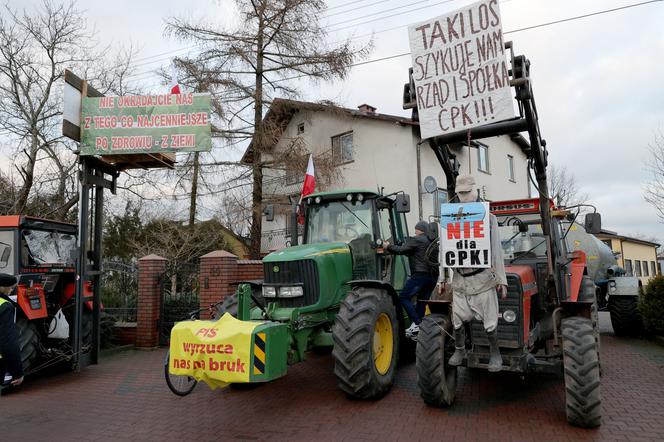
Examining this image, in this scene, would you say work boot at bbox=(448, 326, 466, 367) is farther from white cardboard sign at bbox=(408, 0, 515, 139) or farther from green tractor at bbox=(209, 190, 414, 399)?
white cardboard sign at bbox=(408, 0, 515, 139)

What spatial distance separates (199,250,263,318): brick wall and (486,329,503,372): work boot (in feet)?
18.6

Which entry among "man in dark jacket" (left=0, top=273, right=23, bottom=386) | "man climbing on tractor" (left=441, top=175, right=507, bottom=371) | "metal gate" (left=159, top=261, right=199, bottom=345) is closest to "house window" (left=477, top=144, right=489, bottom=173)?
"metal gate" (left=159, top=261, right=199, bottom=345)

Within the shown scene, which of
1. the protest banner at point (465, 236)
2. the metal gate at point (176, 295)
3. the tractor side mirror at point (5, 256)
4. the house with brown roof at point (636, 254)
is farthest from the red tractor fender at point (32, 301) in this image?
the house with brown roof at point (636, 254)

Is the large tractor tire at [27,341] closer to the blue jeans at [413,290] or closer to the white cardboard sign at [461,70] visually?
the blue jeans at [413,290]

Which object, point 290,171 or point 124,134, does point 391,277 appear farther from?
point 290,171

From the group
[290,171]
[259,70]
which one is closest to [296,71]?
[259,70]

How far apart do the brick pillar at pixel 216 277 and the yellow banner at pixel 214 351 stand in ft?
14.7

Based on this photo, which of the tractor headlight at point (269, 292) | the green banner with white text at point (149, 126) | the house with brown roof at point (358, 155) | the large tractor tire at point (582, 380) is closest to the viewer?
the large tractor tire at point (582, 380)

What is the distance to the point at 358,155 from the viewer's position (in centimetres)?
1892

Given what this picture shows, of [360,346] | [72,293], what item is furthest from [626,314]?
[72,293]

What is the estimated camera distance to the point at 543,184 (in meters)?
5.82

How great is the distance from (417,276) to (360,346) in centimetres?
195

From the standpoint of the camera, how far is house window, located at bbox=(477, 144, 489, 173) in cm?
2139

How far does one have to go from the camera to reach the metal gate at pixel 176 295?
9672 millimetres
